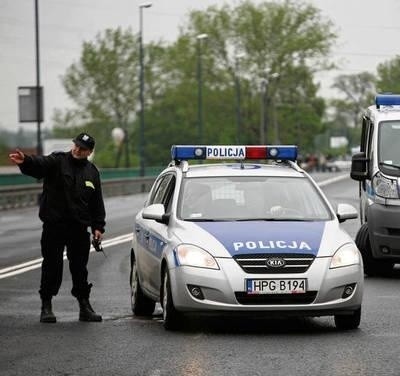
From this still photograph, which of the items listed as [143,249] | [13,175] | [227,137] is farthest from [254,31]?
[143,249]

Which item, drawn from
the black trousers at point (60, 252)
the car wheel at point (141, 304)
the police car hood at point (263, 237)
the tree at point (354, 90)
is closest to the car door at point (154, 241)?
the car wheel at point (141, 304)

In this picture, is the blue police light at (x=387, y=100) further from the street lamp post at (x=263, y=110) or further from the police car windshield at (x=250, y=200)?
the street lamp post at (x=263, y=110)

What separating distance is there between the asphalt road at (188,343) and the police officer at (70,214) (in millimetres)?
358

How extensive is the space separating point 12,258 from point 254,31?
87.8 m

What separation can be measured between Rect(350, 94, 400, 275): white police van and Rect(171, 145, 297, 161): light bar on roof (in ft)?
13.5

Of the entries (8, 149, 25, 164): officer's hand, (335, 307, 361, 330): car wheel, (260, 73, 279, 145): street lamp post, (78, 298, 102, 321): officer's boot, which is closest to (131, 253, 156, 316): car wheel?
(78, 298, 102, 321): officer's boot

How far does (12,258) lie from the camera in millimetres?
21281

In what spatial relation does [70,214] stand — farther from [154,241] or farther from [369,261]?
[369,261]

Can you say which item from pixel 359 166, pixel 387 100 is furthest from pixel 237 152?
pixel 387 100

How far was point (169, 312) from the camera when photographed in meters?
10.9

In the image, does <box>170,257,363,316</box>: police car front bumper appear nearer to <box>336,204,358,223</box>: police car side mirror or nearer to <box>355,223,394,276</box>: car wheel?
<box>336,204,358,223</box>: police car side mirror

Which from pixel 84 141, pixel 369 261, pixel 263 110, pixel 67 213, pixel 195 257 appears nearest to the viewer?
pixel 195 257

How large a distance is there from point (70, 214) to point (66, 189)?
0.21 meters

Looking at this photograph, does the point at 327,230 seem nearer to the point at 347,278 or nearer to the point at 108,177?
the point at 347,278
